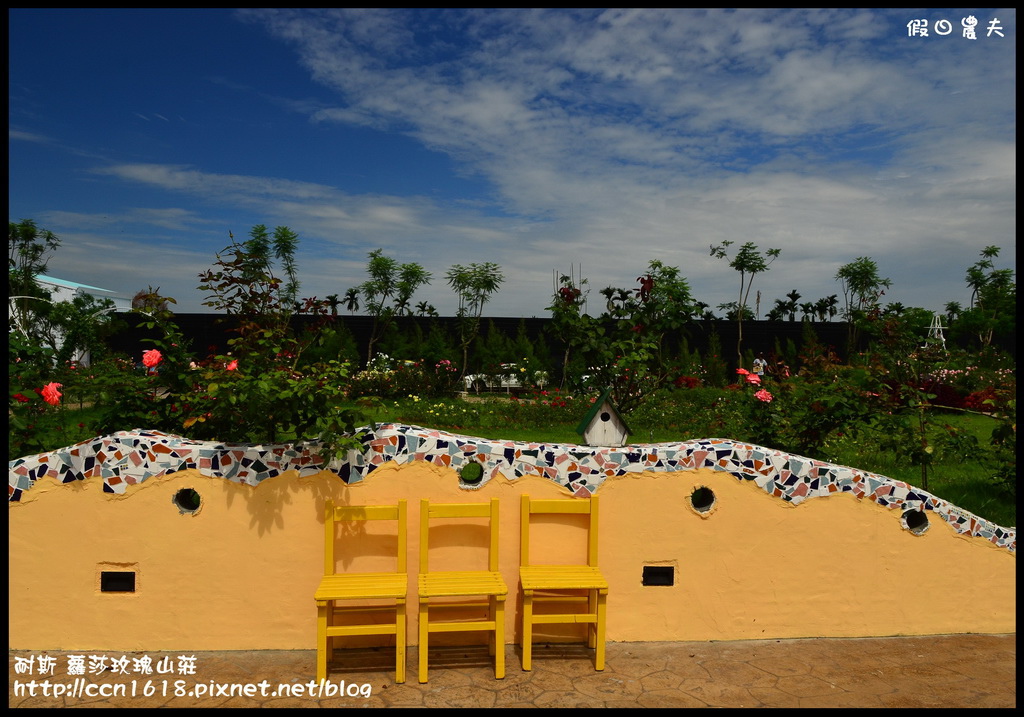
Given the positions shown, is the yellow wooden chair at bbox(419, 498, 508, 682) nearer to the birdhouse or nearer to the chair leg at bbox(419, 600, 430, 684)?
the chair leg at bbox(419, 600, 430, 684)

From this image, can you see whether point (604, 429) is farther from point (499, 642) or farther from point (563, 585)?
point (499, 642)

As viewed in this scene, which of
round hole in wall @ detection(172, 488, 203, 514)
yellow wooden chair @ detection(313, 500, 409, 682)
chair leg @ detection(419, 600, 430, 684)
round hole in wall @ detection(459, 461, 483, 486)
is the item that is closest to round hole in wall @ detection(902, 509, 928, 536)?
round hole in wall @ detection(459, 461, 483, 486)

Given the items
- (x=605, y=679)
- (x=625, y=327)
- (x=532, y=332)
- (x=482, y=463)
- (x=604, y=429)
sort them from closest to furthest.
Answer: (x=605, y=679)
(x=482, y=463)
(x=604, y=429)
(x=625, y=327)
(x=532, y=332)

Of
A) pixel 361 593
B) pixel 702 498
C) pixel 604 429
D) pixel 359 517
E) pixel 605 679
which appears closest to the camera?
pixel 361 593

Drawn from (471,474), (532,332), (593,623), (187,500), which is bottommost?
(593,623)

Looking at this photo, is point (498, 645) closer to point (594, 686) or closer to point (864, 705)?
point (594, 686)

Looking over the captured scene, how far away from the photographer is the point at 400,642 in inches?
141

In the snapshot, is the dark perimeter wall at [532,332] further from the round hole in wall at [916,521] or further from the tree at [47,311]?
the round hole in wall at [916,521]

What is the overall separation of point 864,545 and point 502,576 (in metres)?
2.30

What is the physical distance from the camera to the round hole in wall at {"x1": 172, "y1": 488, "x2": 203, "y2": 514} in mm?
3811

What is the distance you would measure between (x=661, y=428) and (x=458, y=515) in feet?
25.3

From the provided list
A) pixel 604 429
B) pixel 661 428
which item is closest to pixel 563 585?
pixel 604 429

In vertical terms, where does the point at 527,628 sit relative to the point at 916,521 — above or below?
below

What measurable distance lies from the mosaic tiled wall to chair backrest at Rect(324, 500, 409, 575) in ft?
0.61
